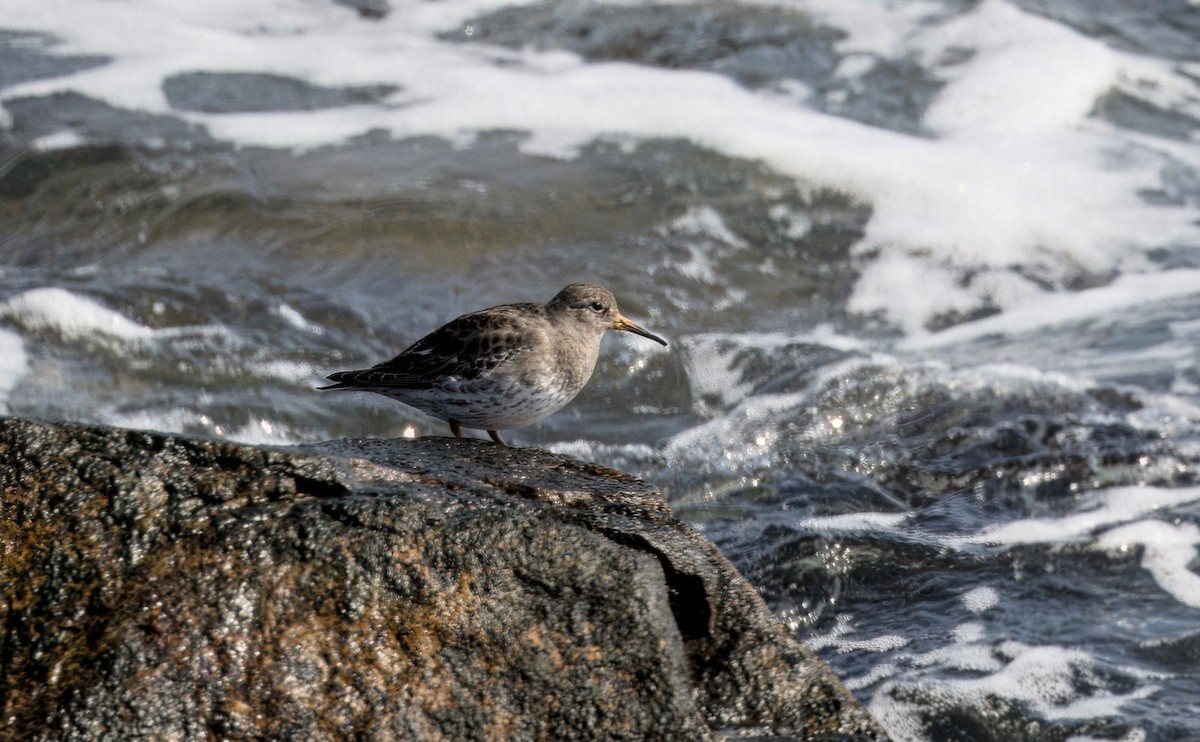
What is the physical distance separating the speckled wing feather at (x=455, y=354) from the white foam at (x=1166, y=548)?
11.8 feet

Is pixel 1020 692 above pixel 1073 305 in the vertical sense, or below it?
above

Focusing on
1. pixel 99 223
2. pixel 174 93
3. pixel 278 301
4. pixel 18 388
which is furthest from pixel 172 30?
pixel 18 388

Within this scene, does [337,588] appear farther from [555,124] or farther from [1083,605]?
[555,124]

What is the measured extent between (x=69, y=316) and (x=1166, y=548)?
23.5ft

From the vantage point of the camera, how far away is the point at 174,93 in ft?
39.4

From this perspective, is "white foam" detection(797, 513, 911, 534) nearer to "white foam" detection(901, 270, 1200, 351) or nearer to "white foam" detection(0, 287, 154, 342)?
"white foam" detection(901, 270, 1200, 351)

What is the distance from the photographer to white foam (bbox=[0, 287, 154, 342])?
333 inches

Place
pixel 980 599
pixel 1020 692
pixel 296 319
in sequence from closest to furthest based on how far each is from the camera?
1. pixel 1020 692
2. pixel 980 599
3. pixel 296 319

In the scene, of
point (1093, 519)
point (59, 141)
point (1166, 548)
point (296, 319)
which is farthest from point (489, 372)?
point (59, 141)

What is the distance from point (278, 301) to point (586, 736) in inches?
244

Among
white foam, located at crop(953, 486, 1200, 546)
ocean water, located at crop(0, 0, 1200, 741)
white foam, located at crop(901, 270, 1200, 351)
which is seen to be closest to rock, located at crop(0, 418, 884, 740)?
ocean water, located at crop(0, 0, 1200, 741)

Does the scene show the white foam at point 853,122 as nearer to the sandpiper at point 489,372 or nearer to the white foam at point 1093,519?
the white foam at point 1093,519

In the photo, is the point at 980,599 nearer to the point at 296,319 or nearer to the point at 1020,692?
the point at 1020,692

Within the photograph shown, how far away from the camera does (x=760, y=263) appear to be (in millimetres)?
10242
